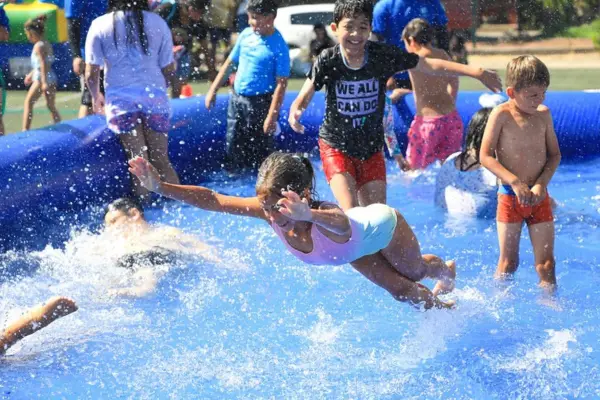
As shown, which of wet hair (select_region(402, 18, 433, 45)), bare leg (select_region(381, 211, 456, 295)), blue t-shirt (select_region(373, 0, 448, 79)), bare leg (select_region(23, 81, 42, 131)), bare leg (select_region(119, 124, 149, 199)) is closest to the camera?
Result: bare leg (select_region(381, 211, 456, 295))

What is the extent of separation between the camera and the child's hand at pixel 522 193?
4434mm

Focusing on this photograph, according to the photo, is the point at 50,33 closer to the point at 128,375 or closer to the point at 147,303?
the point at 147,303

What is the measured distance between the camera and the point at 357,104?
516cm

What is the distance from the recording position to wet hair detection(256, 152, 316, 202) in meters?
3.60

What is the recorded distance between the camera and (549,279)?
4.68 m

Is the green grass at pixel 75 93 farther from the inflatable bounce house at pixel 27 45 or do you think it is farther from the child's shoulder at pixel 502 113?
the child's shoulder at pixel 502 113

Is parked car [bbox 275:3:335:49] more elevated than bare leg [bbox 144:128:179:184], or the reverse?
bare leg [bbox 144:128:179:184]

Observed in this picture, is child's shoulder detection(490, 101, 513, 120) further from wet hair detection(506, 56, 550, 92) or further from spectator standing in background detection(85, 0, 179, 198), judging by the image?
spectator standing in background detection(85, 0, 179, 198)

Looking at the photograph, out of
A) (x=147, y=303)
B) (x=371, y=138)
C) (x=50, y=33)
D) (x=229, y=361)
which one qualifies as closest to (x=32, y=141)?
(x=147, y=303)

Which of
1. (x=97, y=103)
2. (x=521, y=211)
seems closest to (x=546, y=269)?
(x=521, y=211)

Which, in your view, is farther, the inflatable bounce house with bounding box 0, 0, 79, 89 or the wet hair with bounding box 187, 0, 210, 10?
the inflatable bounce house with bounding box 0, 0, 79, 89

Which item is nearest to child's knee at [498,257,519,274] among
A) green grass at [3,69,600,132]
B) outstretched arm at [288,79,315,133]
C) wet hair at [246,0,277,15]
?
outstretched arm at [288,79,315,133]

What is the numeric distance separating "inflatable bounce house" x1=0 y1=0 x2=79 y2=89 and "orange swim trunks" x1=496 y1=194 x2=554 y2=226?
34.7ft

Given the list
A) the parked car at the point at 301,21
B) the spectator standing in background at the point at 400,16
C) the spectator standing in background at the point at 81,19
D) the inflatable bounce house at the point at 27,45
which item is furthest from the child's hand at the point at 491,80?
the parked car at the point at 301,21
